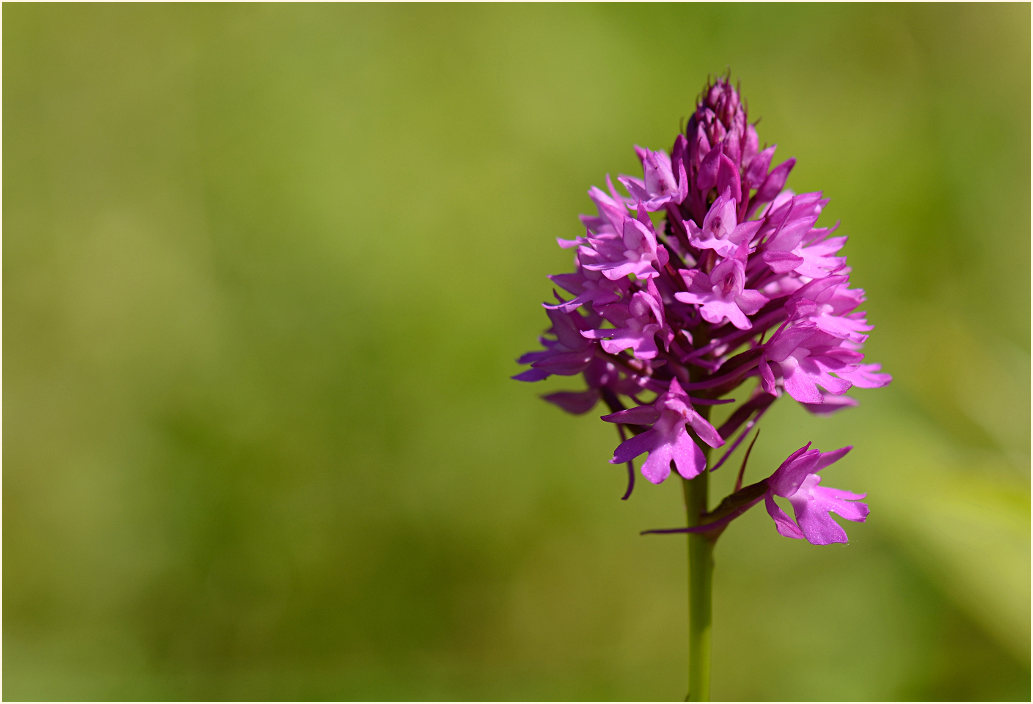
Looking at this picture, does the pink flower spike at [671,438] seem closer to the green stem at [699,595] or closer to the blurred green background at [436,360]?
the green stem at [699,595]

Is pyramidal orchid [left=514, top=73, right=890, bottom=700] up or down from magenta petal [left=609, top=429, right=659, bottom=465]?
up

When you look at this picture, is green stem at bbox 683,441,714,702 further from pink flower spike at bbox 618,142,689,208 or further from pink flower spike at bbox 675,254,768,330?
pink flower spike at bbox 618,142,689,208

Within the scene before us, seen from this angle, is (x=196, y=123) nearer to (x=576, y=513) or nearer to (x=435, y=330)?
(x=435, y=330)

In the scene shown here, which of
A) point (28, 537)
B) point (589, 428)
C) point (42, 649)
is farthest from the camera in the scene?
point (589, 428)

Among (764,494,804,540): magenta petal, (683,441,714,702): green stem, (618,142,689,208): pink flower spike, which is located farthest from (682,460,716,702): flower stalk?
(618,142,689,208): pink flower spike

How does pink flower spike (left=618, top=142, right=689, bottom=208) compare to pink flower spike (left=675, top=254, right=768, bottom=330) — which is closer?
pink flower spike (left=675, top=254, right=768, bottom=330)

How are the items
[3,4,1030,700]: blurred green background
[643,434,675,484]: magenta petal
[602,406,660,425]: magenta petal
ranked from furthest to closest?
[3,4,1030,700]: blurred green background
[602,406,660,425]: magenta petal
[643,434,675,484]: magenta petal

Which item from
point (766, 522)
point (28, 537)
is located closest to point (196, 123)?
point (28, 537)

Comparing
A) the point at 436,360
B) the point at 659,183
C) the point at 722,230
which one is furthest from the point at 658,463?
the point at 436,360
